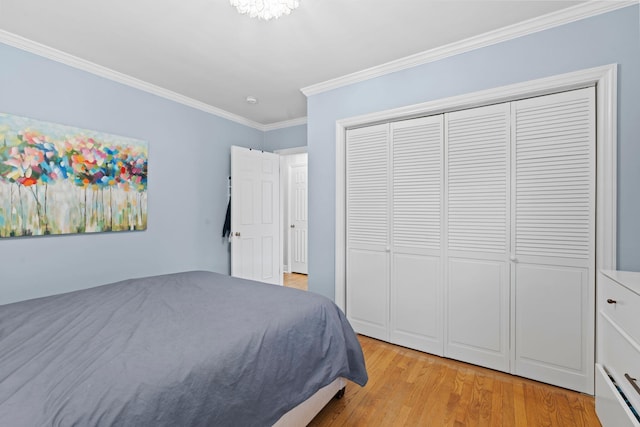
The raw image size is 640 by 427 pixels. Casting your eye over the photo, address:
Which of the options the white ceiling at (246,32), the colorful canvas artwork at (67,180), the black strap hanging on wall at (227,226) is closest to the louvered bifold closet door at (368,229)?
the white ceiling at (246,32)

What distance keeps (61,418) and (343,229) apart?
96.2 inches

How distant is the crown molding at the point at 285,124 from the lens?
427cm

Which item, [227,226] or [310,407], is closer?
[310,407]

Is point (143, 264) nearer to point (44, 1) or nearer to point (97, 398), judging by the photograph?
point (44, 1)

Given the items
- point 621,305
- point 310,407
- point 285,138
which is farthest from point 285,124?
point 621,305

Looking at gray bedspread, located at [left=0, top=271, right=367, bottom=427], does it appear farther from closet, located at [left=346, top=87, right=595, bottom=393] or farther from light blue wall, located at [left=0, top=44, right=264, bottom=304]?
closet, located at [left=346, top=87, right=595, bottom=393]

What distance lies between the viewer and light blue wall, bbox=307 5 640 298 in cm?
185

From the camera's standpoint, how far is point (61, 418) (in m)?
0.81

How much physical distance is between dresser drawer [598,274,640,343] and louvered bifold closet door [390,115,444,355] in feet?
3.40

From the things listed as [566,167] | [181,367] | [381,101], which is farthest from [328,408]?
[381,101]

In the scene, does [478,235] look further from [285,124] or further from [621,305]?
[285,124]

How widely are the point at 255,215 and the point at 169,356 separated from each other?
9.64 ft

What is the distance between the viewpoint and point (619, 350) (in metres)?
1.48

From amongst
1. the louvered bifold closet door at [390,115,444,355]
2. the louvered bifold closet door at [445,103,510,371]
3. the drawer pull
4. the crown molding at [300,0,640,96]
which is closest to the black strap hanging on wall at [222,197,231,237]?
the crown molding at [300,0,640,96]
